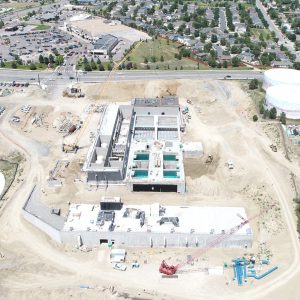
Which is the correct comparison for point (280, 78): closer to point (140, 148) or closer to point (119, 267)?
point (140, 148)

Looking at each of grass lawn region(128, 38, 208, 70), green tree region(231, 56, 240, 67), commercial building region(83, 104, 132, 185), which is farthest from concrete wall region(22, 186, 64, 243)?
green tree region(231, 56, 240, 67)

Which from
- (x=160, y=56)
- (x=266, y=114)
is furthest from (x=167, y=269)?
(x=160, y=56)

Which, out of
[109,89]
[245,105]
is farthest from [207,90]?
[109,89]

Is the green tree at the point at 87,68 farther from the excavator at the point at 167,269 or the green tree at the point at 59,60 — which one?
the excavator at the point at 167,269

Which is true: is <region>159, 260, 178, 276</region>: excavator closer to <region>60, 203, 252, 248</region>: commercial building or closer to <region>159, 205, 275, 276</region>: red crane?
<region>159, 205, 275, 276</region>: red crane

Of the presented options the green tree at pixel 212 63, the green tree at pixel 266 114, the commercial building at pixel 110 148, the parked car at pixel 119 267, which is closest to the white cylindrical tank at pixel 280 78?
the green tree at pixel 266 114

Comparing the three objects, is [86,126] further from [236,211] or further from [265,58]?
[265,58]
